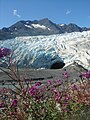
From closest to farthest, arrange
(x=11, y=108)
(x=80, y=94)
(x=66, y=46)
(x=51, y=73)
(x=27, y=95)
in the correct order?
(x=27, y=95) → (x=11, y=108) → (x=80, y=94) → (x=51, y=73) → (x=66, y=46)

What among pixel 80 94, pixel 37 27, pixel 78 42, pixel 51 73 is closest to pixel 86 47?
pixel 78 42

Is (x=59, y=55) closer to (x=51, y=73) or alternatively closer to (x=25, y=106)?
(x=51, y=73)

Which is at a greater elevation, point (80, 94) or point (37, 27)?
point (37, 27)

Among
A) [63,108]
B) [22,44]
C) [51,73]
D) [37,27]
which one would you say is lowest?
[63,108]

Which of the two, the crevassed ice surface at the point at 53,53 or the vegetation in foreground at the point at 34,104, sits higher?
the crevassed ice surface at the point at 53,53

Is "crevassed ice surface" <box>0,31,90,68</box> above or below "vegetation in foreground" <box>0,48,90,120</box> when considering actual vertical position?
above

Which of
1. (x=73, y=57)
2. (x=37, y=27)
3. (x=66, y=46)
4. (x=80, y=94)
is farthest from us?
(x=37, y=27)

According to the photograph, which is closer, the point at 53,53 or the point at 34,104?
the point at 34,104

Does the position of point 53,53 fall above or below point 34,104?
above

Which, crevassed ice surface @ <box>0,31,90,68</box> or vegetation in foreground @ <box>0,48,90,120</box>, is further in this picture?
crevassed ice surface @ <box>0,31,90,68</box>

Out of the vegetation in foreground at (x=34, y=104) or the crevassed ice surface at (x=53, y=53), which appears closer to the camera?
the vegetation in foreground at (x=34, y=104)

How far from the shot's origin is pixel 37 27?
19888cm

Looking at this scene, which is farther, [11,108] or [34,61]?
[34,61]

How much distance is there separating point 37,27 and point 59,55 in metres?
181
